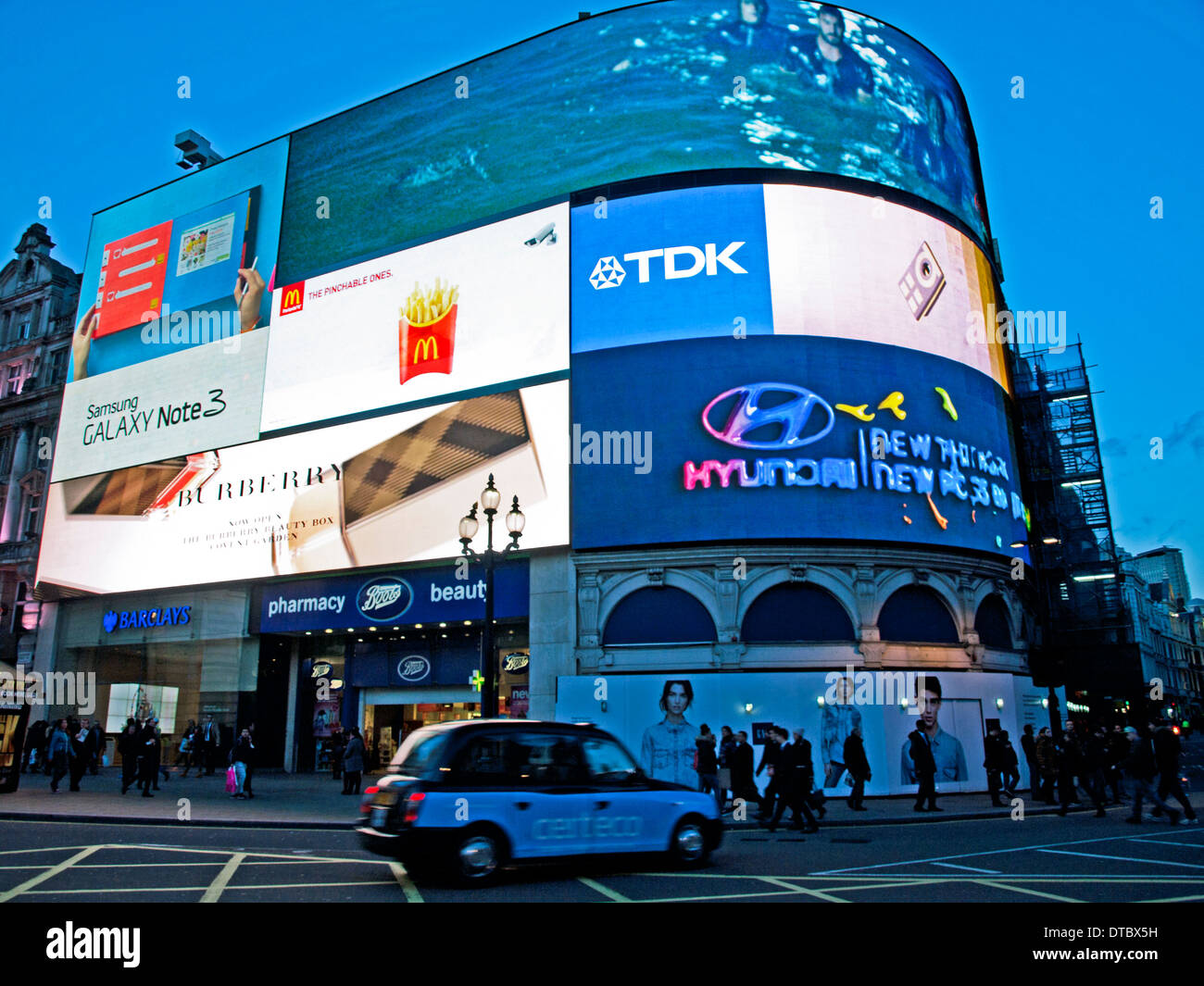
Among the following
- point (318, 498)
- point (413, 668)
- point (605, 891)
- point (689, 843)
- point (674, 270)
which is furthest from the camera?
point (413, 668)

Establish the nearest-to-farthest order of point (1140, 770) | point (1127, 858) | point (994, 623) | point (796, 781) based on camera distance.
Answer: point (1127, 858), point (796, 781), point (1140, 770), point (994, 623)

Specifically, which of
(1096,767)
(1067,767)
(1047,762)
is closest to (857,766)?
(1067,767)

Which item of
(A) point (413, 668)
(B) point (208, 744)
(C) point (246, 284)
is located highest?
(C) point (246, 284)

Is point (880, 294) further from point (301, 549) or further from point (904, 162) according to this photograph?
point (301, 549)

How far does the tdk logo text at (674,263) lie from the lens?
28.8 metres

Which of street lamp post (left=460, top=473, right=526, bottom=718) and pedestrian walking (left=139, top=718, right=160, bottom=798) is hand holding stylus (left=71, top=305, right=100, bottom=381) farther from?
street lamp post (left=460, top=473, right=526, bottom=718)

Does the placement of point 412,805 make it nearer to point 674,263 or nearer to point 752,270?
point 674,263

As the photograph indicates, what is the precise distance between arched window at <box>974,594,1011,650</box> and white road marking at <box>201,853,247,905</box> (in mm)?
23613

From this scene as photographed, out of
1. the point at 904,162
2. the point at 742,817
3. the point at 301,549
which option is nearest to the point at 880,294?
the point at 904,162

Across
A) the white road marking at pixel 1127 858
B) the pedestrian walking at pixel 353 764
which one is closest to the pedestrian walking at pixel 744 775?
the white road marking at pixel 1127 858

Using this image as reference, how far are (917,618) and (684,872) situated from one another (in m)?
18.9

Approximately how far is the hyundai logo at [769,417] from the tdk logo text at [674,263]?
13.8 ft

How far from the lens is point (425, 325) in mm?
32438
